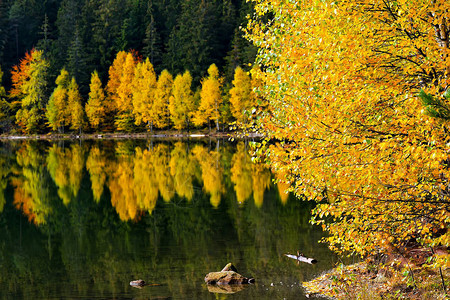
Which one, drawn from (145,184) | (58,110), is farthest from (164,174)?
(58,110)

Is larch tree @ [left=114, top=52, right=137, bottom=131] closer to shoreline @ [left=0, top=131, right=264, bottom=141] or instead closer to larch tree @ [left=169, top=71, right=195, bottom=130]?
shoreline @ [left=0, top=131, right=264, bottom=141]

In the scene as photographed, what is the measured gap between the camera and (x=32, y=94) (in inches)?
4035

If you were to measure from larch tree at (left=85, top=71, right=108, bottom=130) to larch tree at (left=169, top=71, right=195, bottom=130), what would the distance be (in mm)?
14332

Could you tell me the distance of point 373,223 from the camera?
11.0 metres

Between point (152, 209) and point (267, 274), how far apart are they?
13.5m

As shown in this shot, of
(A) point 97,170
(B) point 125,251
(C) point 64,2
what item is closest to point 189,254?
(B) point 125,251

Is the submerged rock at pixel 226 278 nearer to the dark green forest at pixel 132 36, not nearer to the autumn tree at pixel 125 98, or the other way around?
the autumn tree at pixel 125 98

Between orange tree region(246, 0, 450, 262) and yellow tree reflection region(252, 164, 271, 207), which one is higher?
orange tree region(246, 0, 450, 262)

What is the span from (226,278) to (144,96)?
81183 mm

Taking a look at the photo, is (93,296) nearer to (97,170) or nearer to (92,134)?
(97,170)

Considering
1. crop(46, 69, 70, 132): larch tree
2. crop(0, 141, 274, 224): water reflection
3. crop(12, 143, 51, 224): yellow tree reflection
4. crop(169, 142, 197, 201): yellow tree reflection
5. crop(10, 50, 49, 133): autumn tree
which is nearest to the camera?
crop(12, 143, 51, 224): yellow tree reflection

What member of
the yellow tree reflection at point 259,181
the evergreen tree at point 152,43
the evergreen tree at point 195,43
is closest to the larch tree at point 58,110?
the evergreen tree at point 152,43

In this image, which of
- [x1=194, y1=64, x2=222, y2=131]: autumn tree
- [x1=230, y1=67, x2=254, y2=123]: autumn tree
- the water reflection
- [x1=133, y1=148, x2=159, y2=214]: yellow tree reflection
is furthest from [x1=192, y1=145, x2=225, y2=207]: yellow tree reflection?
[x1=194, y1=64, x2=222, y2=131]: autumn tree

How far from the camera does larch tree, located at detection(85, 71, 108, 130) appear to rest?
97188 mm
